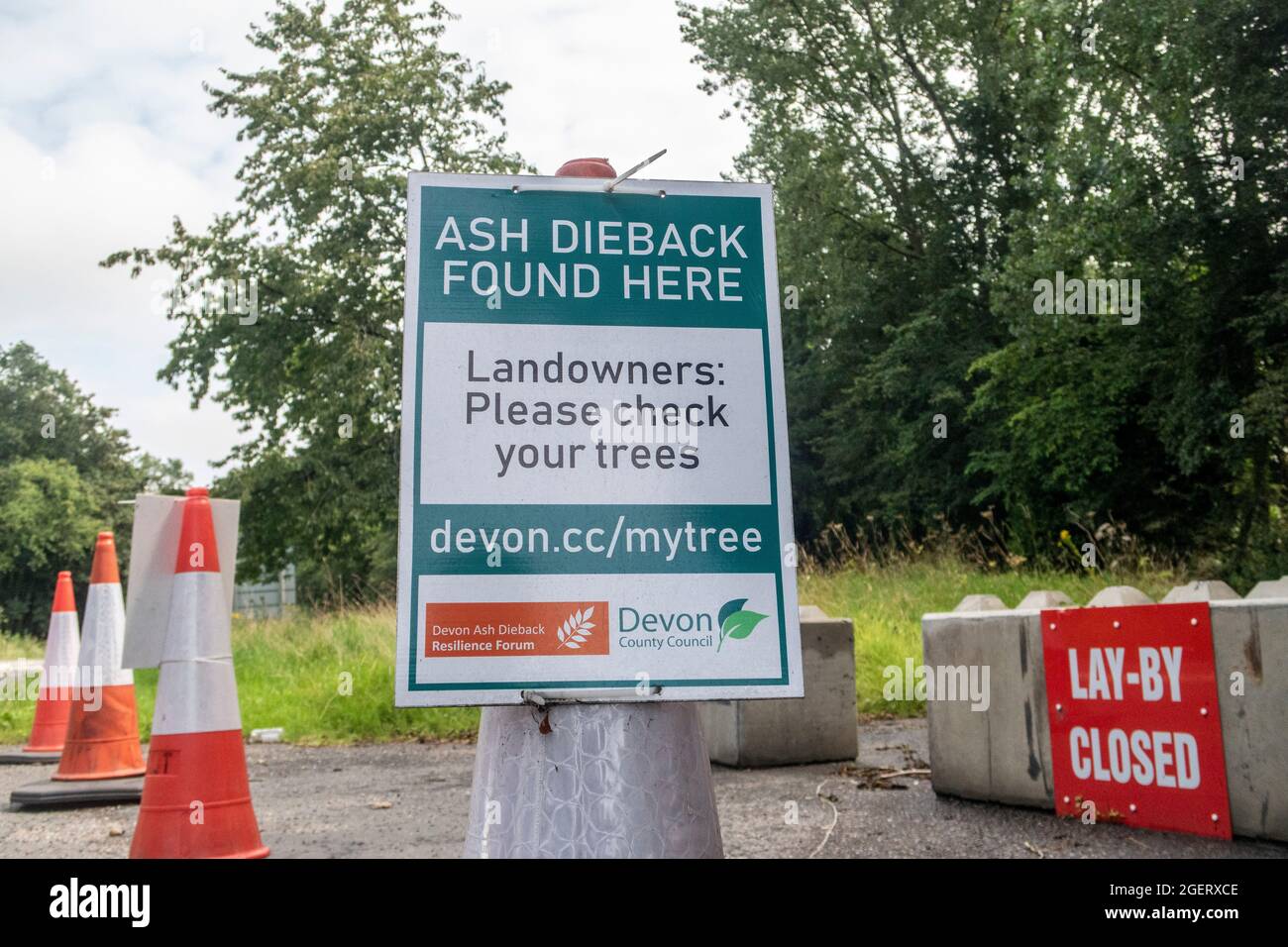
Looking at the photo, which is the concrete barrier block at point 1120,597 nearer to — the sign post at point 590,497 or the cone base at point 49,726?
the sign post at point 590,497

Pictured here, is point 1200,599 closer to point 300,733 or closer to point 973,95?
point 300,733

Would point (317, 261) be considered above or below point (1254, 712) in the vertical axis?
above

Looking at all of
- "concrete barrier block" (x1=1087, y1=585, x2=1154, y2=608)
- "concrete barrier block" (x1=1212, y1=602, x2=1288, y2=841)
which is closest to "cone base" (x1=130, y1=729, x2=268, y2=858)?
"concrete barrier block" (x1=1087, y1=585, x2=1154, y2=608)

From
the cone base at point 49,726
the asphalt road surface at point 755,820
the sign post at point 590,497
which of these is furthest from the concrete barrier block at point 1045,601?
the cone base at point 49,726

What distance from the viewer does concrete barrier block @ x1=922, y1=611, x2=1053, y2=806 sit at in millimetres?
5418

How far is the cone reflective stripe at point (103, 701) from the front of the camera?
6957mm

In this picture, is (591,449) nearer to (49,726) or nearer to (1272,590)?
(1272,590)

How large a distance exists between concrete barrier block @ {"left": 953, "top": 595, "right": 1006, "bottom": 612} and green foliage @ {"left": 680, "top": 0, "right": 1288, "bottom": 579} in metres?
9.08

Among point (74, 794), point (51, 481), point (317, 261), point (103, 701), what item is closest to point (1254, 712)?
point (74, 794)

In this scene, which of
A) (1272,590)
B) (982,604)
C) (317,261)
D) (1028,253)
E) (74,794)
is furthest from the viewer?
(317,261)

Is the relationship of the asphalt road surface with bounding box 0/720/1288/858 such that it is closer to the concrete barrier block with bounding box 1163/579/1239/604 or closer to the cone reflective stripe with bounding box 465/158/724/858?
the concrete barrier block with bounding box 1163/579/1239/604

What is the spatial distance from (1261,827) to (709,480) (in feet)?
9.46

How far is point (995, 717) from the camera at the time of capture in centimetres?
559

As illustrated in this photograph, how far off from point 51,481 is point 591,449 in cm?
6731
